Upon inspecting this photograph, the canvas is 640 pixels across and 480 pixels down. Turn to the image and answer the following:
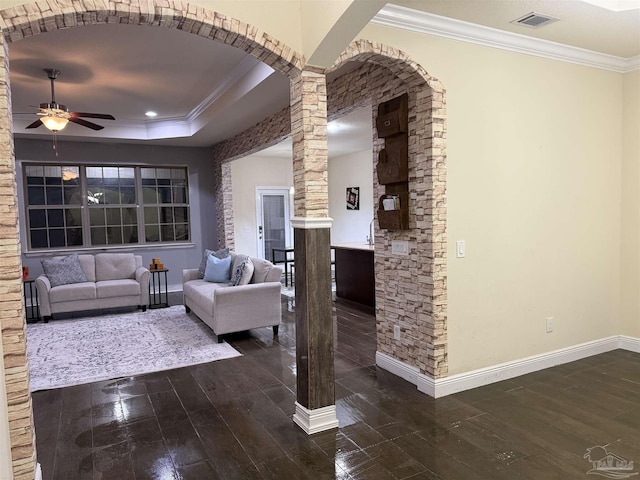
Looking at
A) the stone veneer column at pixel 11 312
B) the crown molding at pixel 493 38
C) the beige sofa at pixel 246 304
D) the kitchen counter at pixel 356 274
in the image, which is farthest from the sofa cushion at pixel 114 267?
the crown molding at pixel 493 38

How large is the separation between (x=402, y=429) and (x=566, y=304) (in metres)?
2.20

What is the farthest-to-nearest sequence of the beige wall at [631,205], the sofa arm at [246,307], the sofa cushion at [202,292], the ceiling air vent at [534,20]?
the sofa cushion at [202,292] → the sofa arm at [246,307] → the beige wall at [631,205] → the ceiling air vent at [534,20]

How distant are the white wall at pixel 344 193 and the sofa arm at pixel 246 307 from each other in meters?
4.80

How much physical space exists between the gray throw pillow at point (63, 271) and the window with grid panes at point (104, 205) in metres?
1.30

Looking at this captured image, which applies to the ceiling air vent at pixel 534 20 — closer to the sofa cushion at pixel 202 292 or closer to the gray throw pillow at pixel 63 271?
the sofa cushion at pixel 202 292

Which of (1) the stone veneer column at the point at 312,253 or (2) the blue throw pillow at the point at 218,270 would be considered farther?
(2) the blue throw pillow at the point at 218,270

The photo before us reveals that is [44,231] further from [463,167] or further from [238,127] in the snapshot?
[463,167]

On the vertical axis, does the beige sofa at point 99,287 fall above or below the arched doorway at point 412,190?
below

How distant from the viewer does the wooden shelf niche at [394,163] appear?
134 inches

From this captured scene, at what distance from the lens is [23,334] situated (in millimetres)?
2033

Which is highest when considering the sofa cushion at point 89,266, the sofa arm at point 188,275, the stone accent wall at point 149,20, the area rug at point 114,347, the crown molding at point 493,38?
the crown molding at point 493,38

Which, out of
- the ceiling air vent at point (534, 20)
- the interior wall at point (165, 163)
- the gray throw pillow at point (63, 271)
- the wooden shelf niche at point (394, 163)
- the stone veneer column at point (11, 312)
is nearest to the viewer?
the stone veneer column at point (11, 312)

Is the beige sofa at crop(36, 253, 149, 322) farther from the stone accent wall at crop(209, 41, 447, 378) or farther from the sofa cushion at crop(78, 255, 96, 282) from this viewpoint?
the stone accent wall at crop(209, 41, 447, 378)

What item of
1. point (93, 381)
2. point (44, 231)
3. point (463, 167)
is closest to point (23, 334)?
point (93, 381)
